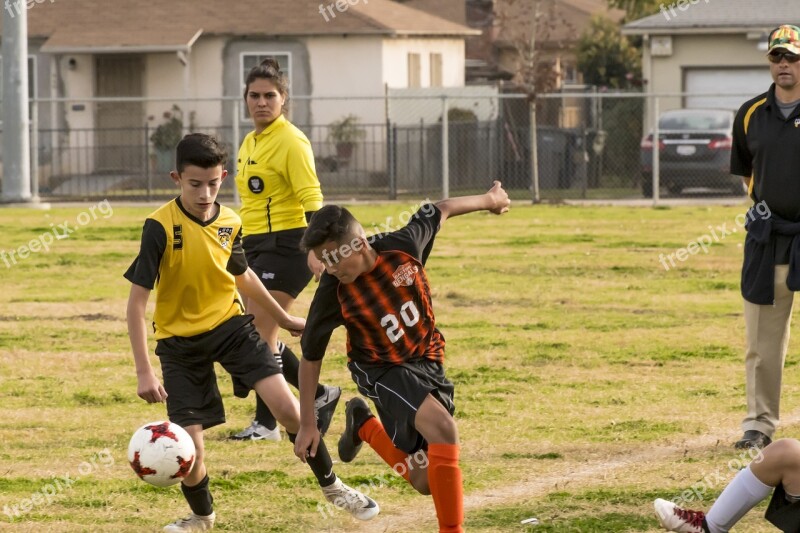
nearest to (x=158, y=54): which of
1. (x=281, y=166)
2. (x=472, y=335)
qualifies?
(x=472, y=335)

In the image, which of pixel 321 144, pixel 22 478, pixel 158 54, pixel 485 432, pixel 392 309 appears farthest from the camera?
pixel 158 54

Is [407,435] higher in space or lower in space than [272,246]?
lower

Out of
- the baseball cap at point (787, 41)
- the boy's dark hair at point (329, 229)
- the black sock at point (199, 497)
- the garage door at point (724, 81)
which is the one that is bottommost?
the black sock at point (199, 497)

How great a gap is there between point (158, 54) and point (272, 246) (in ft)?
92.9

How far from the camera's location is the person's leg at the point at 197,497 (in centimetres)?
615

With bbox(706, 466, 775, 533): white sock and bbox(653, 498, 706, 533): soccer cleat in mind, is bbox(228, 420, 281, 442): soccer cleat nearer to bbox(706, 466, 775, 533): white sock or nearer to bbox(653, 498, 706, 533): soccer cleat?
bbox(653, 498, 706, 533): soccer cleat

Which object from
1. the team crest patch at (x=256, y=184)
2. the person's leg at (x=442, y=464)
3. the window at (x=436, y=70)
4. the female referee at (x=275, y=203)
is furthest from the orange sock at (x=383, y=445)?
the window at (x=436, y=70)

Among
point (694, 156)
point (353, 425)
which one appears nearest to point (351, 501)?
point (353, 425)

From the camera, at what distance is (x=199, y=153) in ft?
20.0

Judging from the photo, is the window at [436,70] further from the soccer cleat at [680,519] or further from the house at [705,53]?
the soccer cleat at [680,519]

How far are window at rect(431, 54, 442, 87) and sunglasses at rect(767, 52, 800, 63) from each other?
104ft

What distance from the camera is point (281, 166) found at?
8312 mm

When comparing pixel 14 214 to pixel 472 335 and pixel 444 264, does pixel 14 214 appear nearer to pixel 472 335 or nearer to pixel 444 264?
pixel 444 264

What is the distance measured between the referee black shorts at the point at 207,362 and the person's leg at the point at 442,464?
1.03m
